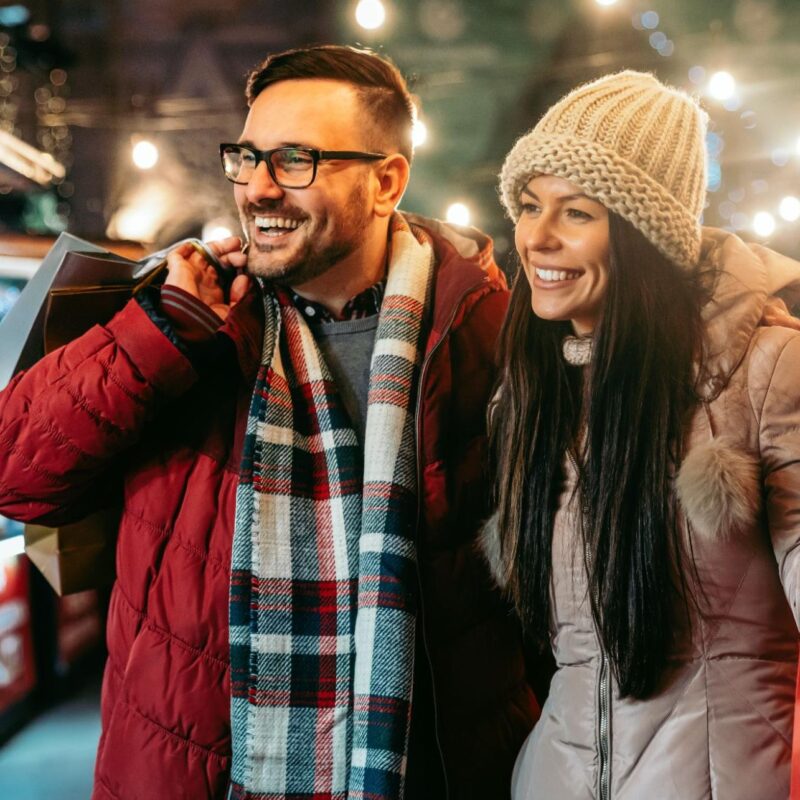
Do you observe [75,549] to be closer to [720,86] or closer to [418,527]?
[418,527]

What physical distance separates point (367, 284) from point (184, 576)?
664 mm

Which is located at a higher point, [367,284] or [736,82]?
[736,82]

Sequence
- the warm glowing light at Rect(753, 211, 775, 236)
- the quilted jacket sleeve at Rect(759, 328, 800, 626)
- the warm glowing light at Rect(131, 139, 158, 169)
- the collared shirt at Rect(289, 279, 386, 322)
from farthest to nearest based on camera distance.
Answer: the warm glowing light at Rect(131, 139, 158, 169) < the warm glowing light at Rect(753, 211, 775, 236) < the collared shirt at Rect(289, 279, 386, 322) < the quilted jacket sleeve at Rect(759, 328, 800, 626)

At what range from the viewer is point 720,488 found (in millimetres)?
915

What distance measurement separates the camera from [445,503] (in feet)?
4.14

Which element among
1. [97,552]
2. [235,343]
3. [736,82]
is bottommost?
[97,552]

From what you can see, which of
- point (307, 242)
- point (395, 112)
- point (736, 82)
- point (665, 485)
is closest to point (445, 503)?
point (665, 485)

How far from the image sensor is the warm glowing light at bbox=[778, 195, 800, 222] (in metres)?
3.45

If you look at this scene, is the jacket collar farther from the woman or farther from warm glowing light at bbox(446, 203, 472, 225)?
warm glowing light at bbox(446, 203, 472, 225)

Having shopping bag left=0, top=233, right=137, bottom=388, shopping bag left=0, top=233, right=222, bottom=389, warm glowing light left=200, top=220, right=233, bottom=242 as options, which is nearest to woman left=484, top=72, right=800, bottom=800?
shopping bag left=0, top=233, right=222, bottom=389

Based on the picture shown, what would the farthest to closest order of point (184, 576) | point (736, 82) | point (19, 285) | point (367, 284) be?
point (736, 82), point (19, 285), point (367, 284), point (184, 576)

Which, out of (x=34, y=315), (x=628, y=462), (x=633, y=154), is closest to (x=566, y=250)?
(x=633, y=154)

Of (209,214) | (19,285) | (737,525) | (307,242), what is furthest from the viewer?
(209,214)

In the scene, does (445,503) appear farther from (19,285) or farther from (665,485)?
(19,285)
